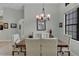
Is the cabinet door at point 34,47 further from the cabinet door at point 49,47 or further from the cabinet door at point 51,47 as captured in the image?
the cabinet door at point 51,47

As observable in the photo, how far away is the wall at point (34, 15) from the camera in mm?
9047

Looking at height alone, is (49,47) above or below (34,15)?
below

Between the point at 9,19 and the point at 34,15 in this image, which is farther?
the point at 9,19

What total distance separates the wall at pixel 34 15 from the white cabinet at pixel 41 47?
483cm

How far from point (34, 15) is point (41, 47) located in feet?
16.2

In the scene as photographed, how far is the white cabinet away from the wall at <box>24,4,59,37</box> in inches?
190

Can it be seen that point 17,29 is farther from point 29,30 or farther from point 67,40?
point 67,40

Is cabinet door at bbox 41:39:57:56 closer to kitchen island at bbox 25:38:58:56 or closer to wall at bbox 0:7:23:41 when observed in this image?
kitchen island at bbox 25:38:58:56

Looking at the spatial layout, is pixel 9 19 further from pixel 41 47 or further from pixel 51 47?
pixel 51 47

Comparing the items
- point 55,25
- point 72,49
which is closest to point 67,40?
point 72,49

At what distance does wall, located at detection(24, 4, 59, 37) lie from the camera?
905cm

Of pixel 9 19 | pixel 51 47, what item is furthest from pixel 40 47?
pixel 9 19

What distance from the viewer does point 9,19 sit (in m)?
11.8

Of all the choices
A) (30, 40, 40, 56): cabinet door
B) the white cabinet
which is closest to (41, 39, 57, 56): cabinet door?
the white cabinet
